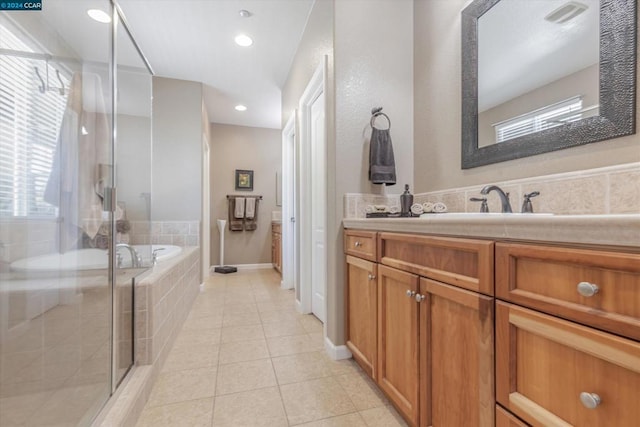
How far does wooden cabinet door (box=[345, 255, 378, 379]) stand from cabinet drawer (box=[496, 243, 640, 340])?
0.81m

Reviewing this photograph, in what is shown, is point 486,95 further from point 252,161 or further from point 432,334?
point 252,161

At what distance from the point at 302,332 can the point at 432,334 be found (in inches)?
61.2

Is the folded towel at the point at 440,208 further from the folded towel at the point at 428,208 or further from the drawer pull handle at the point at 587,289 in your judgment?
the drawer pull handle at the point at 587,289

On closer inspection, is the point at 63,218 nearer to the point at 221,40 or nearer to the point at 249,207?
the point at 221,40

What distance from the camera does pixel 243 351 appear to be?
206 centimetres

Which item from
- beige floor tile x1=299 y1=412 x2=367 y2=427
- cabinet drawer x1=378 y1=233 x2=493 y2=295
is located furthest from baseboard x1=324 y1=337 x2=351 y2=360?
cabinet drawer x1=378 y1=233 x2=493 y2=295

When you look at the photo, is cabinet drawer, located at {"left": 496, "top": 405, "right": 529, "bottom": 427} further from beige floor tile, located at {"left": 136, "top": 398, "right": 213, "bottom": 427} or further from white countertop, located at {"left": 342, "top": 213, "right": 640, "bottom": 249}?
beige floor tile, located at {"left": 136, "top": 398, "right": 213, "bottom": 427}

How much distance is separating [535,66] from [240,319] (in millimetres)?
2815

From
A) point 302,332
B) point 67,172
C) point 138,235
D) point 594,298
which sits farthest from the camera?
point 302,332

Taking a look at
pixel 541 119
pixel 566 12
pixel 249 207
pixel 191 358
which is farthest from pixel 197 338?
→ pixel 249 207

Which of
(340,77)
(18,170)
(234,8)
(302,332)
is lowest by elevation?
(302,332)

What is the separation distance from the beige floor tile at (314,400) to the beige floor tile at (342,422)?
25 millimetres

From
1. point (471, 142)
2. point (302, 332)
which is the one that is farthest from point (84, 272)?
point (471, 142)

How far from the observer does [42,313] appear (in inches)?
49.1
